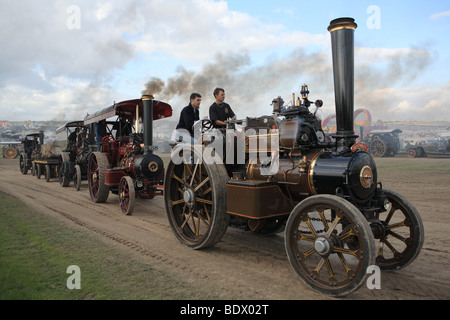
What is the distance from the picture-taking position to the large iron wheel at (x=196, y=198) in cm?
381

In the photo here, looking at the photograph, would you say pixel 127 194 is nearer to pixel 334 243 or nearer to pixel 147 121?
pixel 147 121

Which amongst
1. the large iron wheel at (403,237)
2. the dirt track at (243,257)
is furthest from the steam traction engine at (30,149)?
the large iron wheel at (403,237)

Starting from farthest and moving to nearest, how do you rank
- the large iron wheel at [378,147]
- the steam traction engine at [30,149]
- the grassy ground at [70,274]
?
1. the large iron wheel at [378,147]
2. the steam traction engine at [30,149]
3. the grassy ground at [70,274]

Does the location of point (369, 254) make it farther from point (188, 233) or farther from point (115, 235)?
point (115, 235)

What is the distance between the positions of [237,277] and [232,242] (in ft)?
4.07

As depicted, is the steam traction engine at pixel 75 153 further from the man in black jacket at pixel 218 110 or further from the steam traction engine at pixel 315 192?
the steam traction engine at pixel 315 192

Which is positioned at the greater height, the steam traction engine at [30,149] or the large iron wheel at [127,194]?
the steam traction engine at [30,149]

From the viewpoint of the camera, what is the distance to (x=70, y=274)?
3307 millimetres

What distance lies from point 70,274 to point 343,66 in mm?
3467

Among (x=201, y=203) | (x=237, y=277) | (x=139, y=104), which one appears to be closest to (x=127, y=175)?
(x=139, y=104)

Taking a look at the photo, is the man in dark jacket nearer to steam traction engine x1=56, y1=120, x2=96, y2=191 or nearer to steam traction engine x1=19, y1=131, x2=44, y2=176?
steam traction engine x1=56, y1=120, x2=96, y2=191

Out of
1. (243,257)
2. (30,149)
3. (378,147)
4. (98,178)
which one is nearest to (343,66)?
(243,257)

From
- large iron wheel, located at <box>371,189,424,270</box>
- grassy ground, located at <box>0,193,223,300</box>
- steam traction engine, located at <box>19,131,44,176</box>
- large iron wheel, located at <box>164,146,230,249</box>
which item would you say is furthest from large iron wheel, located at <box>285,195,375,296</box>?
steam traction engine, located at <box>19,131,44,176</box>
